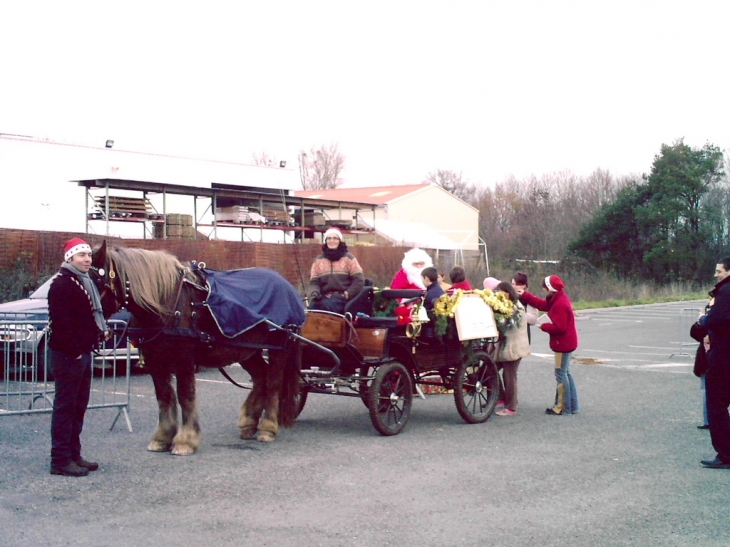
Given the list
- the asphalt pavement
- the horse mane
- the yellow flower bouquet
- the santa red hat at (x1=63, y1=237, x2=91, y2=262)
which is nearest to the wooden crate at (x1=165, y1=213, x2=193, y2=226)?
the asphalt pavement

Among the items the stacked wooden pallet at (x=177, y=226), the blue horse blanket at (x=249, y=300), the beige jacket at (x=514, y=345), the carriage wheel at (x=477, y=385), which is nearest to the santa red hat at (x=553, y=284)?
the beige jacket at (x=514, y=345)

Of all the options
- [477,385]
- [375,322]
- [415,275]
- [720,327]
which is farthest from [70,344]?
[720,327]

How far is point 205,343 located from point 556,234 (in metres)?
60.8

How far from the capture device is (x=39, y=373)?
1200cm

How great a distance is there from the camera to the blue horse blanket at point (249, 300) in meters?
8.75

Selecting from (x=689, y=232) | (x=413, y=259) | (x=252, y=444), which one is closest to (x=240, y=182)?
(x=689, y=232)

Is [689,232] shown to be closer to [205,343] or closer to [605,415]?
[605,415]

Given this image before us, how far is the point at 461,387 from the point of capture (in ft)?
34.2

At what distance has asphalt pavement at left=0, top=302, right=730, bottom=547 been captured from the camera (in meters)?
6.00

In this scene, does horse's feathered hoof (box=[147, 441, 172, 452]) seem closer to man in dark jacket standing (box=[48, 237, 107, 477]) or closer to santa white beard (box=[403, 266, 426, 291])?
man in dark jacket standing (box=[48, 237, 107, 477])

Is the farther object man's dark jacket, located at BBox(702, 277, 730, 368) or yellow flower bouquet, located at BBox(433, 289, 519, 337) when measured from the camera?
yellow flower bouquet, located at BBox(433, 289, 519, 337)

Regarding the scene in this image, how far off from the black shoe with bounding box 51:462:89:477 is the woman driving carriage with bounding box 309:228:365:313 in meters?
3.31

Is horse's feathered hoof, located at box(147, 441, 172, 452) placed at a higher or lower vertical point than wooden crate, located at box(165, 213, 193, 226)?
lower

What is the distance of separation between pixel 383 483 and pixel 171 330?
250 cm
